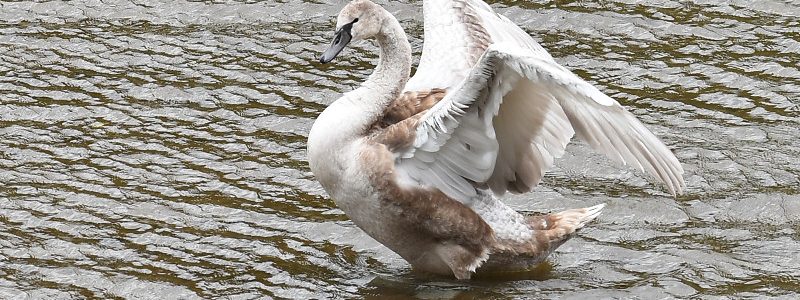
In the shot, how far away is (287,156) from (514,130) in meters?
2.37

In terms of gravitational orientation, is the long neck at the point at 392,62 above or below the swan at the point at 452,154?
above

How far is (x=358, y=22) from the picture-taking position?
8219 millimetres

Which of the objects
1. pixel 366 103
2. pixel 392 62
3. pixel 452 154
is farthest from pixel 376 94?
pixel 452 154

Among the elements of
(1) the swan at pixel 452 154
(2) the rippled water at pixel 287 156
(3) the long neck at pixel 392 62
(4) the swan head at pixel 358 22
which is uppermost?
(4) the swan head at pixel 358 22

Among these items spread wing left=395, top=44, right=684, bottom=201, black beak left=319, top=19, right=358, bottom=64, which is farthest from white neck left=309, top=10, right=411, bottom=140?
spread wing left=395, top=44, right=684, bottom=201

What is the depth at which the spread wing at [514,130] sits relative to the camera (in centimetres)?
729

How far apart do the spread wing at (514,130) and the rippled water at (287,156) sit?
602 mm

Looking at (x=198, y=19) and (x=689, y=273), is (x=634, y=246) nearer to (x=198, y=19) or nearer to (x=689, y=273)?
(x=689, y=273)

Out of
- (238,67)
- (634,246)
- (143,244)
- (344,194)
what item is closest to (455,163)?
(344,194)

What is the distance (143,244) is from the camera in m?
8.74

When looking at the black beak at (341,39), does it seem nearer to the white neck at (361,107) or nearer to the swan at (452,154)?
the swan at (452,154)

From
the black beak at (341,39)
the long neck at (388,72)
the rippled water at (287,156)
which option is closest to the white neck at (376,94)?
the long neck at (388,72)

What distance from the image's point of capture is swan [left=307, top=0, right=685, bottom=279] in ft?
24.9

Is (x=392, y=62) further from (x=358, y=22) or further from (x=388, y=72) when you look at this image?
(x=358, y=22)
